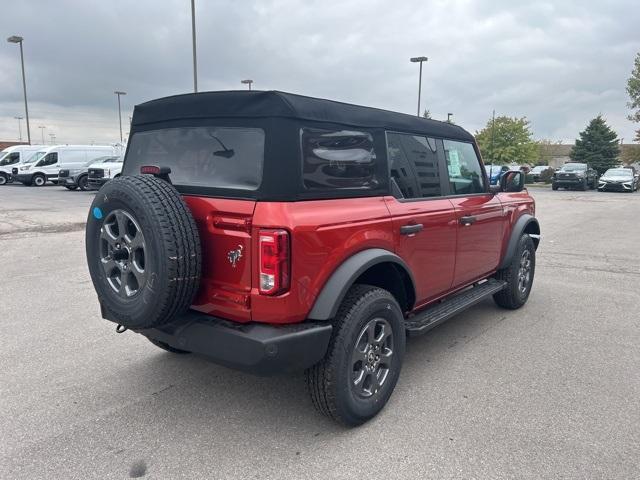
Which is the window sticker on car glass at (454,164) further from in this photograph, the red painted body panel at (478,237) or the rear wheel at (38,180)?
the rear wheel at (38,180)

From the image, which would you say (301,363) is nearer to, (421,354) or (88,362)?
(421,354)

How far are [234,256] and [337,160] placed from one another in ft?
2.88

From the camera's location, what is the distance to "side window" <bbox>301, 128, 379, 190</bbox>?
2.78 meters

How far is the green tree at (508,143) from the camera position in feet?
160

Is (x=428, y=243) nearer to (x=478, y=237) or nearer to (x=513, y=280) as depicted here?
(x=478, y=237)

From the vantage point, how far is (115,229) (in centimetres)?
283

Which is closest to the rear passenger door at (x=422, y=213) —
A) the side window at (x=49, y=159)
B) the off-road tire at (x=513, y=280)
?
the off-road tire at (x=513, y=280)

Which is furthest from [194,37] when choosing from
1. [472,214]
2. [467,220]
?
[467,220]

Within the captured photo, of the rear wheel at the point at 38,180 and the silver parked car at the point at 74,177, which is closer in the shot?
the silver parked car at the point at 74,177

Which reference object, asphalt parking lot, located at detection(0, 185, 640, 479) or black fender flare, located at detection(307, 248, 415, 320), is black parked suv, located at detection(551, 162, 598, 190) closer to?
asphalt parking lot, located at detection(0, 185, 640, 479)

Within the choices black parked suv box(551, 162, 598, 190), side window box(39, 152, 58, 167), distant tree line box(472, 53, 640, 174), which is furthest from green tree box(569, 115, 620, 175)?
side window box(39, 152, 58, 167)

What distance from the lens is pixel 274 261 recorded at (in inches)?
98.5


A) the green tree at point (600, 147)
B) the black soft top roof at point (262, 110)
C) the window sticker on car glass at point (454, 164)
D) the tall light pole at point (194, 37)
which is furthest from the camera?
the green tree at point (600, 147)

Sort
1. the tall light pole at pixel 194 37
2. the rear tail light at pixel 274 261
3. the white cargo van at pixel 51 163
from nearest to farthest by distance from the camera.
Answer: the rear tail light at pixel 274 261 → the tall light pole at pixel 194 37 → the white cargo van at pixel 51 163
